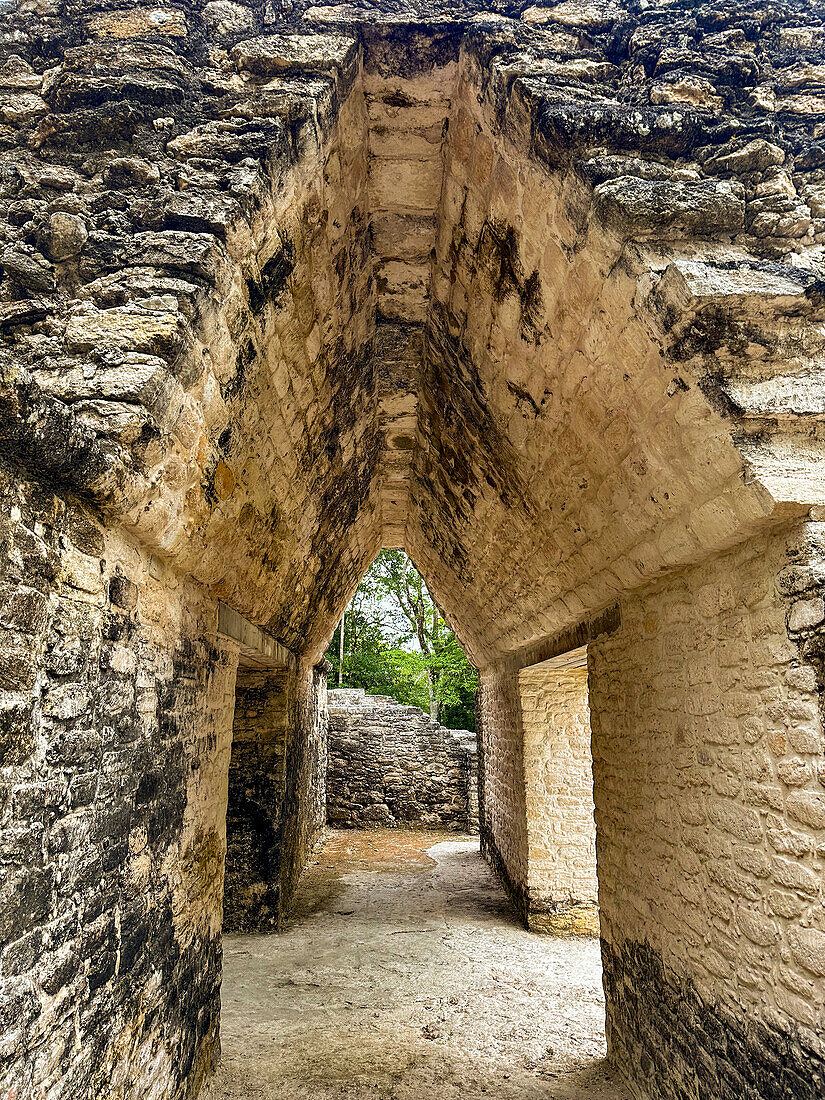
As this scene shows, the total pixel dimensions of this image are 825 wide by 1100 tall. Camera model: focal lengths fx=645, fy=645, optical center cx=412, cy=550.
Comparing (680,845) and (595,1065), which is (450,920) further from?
(680,845)

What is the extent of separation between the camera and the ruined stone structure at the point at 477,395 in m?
1.95

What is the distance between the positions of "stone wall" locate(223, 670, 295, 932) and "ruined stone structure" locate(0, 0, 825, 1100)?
8.16 ft

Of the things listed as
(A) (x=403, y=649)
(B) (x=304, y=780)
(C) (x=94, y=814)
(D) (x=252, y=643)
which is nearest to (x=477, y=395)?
(D) (x=252, y=643)

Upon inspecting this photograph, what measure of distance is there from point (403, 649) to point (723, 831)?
52.3 ft

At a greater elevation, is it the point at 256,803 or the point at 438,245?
the point at 438,245

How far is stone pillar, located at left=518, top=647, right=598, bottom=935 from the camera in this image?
5984 mm

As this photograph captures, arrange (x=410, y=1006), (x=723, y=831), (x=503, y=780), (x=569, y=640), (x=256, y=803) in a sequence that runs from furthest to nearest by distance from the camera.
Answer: (x=503, y=780), (x=256, y=803), (x=569, y=640), (x=410, y=1006), (x=723, y=831)

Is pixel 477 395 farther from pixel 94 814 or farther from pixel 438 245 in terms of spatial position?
pixel 94 814

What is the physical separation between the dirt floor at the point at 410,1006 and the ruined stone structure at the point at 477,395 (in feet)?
1.77

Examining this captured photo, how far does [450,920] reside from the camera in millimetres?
6371

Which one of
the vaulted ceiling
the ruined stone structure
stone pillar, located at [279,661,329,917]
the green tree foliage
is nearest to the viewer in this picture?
the ruined stone structure

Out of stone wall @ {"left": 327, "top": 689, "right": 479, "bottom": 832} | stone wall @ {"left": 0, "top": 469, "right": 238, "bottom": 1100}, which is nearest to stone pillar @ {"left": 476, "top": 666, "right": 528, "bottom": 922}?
stone wall @ {"left": 327, "top": 689, "right": 479, "bottom": 832}

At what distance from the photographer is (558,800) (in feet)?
20.0

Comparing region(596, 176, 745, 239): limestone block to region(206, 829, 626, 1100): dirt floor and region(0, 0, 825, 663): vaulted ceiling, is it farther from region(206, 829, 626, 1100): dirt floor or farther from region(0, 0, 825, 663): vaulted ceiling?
region(206, 829, 626, 1100): dirt floor
